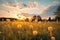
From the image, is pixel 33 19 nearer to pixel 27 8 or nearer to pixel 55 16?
pixel 27 8

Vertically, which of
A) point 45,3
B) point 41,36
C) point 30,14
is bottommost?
point 41,36

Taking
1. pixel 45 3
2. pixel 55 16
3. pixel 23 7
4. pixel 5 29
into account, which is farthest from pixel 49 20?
pixel 5 29

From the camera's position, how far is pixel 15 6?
2.57 m

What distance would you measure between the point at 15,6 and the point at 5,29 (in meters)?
0.43

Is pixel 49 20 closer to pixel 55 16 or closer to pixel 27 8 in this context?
pixel 55 16

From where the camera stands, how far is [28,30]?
2451mm

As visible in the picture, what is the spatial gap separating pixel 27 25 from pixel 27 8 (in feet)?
0.96

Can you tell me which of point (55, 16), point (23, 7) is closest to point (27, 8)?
point (23, 7)

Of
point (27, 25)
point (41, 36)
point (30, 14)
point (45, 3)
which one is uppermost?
point (45, 3)

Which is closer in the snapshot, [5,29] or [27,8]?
[5,29]

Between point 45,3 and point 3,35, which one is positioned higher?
point 45,3

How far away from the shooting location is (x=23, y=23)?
2.49 m

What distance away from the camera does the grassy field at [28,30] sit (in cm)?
235

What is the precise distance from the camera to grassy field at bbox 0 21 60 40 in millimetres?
2348
